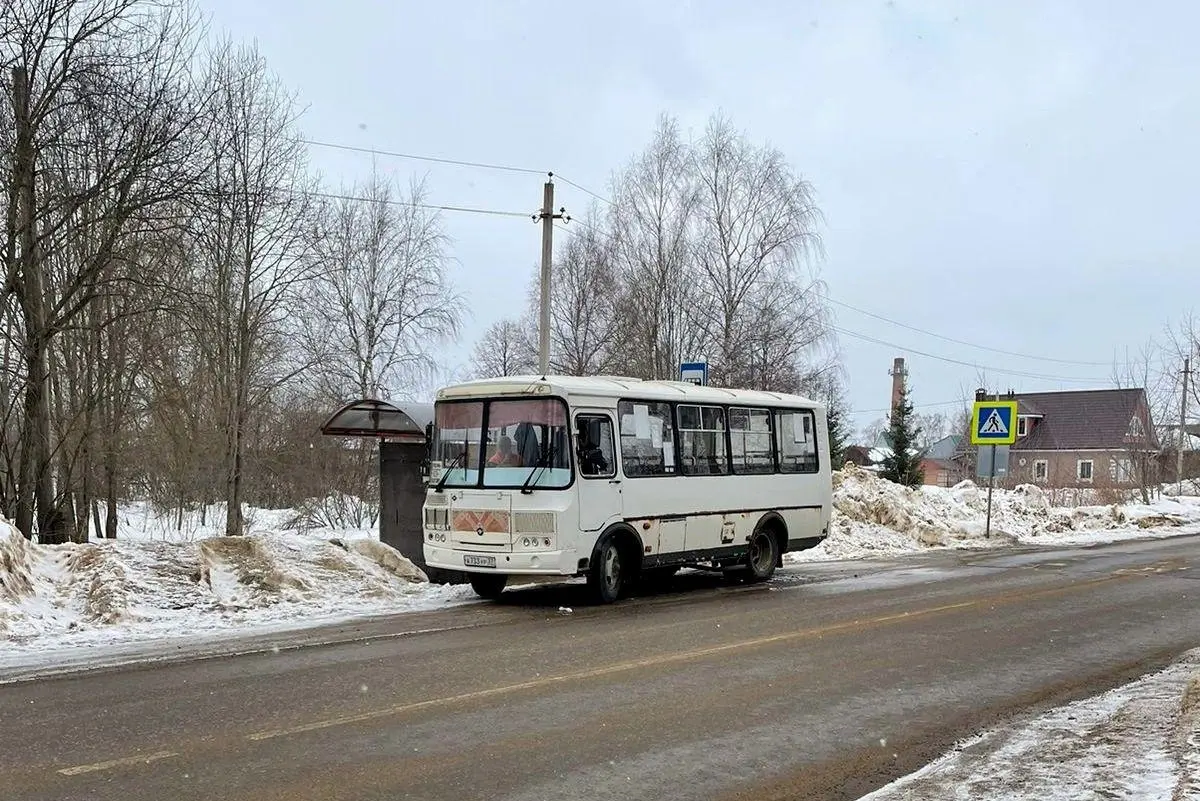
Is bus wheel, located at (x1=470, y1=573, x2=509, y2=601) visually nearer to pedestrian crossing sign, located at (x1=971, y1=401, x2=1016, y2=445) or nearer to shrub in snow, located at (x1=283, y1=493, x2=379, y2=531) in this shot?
pedestrian crossing sign, located at (x1=971, y1=401, x2=1016, y2=445)

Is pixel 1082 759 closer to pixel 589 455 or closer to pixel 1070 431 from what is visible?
pixel 589 455

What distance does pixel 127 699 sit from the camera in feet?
23.7

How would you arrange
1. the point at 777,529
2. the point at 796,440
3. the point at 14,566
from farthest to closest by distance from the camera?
1. the point at 796,440
2. the point at 777,529
3. the point at 14,566

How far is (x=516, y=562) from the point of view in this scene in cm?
1248

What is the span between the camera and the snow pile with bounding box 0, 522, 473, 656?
34.1 feet

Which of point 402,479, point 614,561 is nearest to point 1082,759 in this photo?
point 614,561

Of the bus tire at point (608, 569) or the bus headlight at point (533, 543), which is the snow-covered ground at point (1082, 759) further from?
the bus tire at point (608, 569)

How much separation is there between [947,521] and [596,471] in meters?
15.3

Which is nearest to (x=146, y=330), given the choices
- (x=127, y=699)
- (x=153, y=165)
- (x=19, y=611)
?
(x=153, y=165)

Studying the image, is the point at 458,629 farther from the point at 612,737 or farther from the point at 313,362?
the point at 313,362

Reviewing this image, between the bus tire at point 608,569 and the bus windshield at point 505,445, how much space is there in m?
1.12

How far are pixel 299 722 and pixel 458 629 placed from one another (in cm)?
425

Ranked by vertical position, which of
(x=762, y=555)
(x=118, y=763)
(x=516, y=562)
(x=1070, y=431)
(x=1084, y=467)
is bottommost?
(x=118, y=763)

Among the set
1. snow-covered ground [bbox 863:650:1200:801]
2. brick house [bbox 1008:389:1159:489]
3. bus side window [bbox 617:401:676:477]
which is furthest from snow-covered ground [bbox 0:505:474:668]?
brick house [bbox 1008:389:1159:489]
